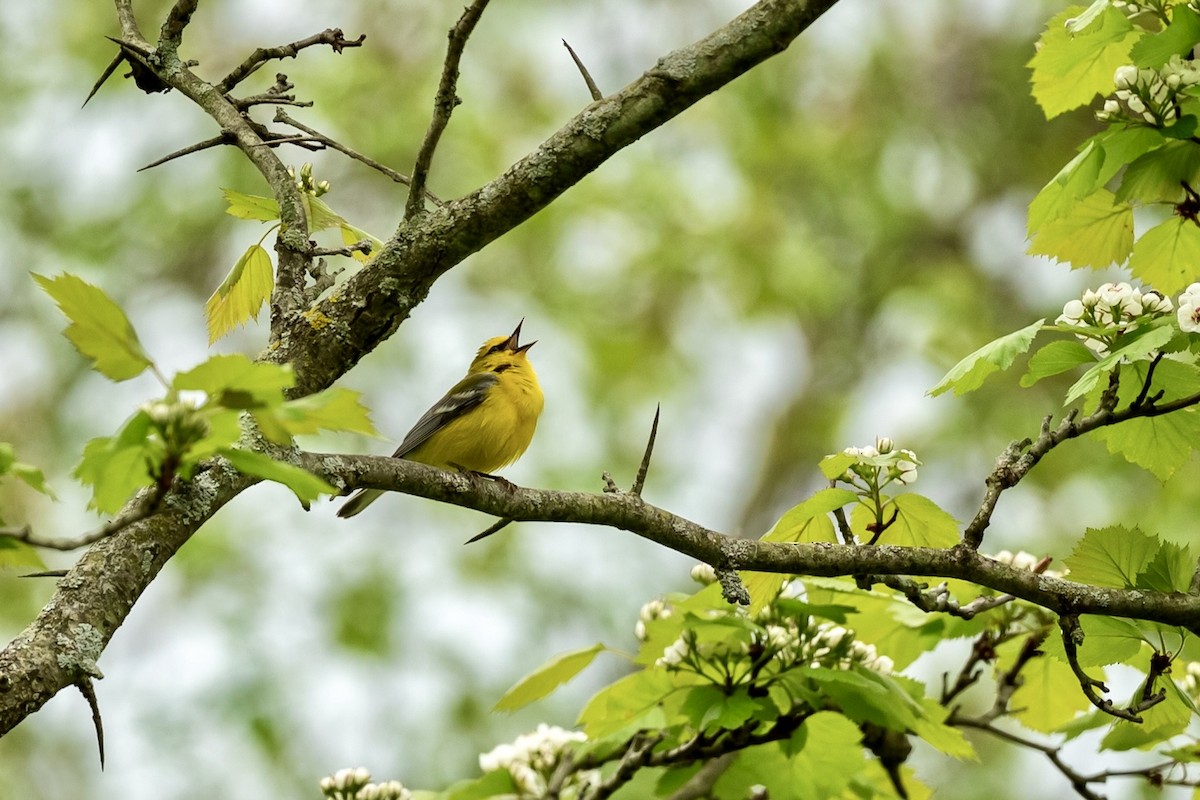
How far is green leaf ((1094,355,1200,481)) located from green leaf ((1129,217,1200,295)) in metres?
0.33

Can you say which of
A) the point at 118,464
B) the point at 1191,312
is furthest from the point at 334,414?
the point at 1191,312

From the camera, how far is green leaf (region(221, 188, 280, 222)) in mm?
2973

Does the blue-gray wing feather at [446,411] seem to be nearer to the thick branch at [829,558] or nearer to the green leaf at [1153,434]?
the thick branch at [829,558]

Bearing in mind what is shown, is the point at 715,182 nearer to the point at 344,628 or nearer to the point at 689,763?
the point at 344,628

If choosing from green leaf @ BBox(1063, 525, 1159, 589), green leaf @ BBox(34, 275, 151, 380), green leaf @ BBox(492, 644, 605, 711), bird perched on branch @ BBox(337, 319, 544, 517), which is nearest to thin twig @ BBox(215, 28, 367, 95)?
green leaf @ BBox(34, 275, 151, 380)

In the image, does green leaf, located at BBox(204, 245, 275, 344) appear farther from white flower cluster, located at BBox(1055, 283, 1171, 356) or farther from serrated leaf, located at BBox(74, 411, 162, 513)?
white flower cluster, located at BBox(1055, 283, 1171, 356)

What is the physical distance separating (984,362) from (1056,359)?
164 mm

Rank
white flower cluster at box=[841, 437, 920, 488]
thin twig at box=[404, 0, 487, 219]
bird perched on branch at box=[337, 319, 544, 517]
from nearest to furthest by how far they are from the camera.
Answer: thin twig at box=[404, 0, 487, 219] < white flower cluster at box=[841, 437, 920, 488] < bird perched on branch at box=[337, 319, 544, 517]

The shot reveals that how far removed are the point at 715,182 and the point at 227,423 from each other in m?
12.5

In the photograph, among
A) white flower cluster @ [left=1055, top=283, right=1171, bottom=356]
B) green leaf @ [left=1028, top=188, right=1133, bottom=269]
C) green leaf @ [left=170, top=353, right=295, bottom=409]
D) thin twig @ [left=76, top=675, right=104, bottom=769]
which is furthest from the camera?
green leaf @ [left=1028, top=188, right=1133, bottom=269]

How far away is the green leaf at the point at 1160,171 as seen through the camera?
9.04ft

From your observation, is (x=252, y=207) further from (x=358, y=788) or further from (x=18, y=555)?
(x=358, y=788)

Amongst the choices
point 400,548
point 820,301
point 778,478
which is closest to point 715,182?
point 820,301

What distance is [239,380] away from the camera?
1.73m
